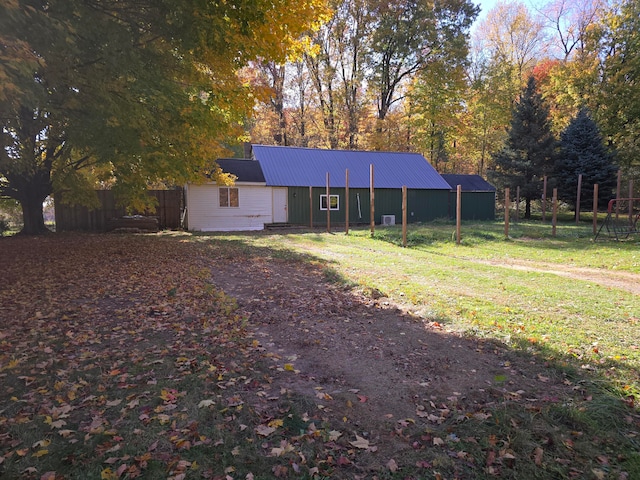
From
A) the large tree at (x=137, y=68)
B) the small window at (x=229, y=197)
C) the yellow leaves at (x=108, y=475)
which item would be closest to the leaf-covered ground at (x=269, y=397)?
the yellow leaves at (x=108, y=475)

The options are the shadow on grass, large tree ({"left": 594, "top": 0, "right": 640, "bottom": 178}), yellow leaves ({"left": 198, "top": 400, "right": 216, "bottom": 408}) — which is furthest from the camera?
large tree ({"left": 594, "top": 0, "right": 640, "bottom": 178})

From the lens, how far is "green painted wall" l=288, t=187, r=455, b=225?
22.7 metres

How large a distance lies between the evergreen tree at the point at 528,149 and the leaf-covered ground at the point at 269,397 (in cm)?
2579

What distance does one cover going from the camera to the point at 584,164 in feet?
85.6

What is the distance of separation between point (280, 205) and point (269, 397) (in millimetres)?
19494

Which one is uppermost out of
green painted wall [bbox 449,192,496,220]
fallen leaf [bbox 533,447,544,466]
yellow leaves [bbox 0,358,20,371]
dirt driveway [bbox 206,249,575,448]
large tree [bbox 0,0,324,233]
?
large tree [bbox 0,0,324,233]

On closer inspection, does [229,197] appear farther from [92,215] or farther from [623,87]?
[623,87]

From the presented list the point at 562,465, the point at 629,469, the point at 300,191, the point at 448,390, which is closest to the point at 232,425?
the point at 448,390

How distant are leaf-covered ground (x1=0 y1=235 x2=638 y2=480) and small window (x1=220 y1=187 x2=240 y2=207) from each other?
50.7 feet

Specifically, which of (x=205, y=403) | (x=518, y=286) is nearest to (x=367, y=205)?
(x=518, y=286)

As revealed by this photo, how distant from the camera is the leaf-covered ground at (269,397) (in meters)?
2.55

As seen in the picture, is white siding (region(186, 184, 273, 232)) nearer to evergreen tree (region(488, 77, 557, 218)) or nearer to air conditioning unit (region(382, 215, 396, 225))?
air conditioning unit (region(382, 215, 396, 225))

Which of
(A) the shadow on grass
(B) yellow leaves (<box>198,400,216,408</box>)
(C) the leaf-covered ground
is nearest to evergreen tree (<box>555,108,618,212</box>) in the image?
(C) the leaf-covered ground

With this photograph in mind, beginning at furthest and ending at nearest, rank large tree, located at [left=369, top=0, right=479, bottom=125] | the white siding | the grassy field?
large tree, located at [left=369, top=0, right=479, bottom=125] < the white siding < the grassy field
